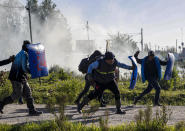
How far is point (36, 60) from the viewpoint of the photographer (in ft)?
20.5

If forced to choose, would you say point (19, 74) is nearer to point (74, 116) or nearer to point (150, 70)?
point (74, 116)

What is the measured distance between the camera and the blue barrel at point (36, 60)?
614cm

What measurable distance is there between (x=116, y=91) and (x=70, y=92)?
2.58m

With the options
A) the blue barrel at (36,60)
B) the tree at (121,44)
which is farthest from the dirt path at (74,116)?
the tree at (121,44)

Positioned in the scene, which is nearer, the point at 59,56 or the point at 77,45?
the point at 59,56

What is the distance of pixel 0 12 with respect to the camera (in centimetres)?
4347

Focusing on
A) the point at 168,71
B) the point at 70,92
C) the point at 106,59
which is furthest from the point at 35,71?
the point at 168,71

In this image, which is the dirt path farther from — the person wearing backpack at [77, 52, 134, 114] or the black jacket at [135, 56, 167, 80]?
the black jacket at [135, 56, 167, 80]

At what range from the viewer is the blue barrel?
614 centimetres

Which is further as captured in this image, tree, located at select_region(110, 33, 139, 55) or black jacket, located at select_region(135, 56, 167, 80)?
tree, located at select_region(110, 33, 139, 55)

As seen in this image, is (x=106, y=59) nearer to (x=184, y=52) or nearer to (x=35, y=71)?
(x=35, y=71)

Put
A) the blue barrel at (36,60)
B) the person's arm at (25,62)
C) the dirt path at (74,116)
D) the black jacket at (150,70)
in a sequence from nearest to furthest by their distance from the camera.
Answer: the dirt path at (74,116)
the person's arm at (25,62)
the blue barrel at (36,60)
the black jacket at (150,70)

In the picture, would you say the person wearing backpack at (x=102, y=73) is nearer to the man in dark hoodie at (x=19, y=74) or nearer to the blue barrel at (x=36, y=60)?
the blue barrel at (x=36, y=60)

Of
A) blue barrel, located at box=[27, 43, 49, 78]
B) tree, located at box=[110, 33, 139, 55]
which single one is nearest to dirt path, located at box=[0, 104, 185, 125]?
blue barrel, located at box=[27, 43, 49, 78]
